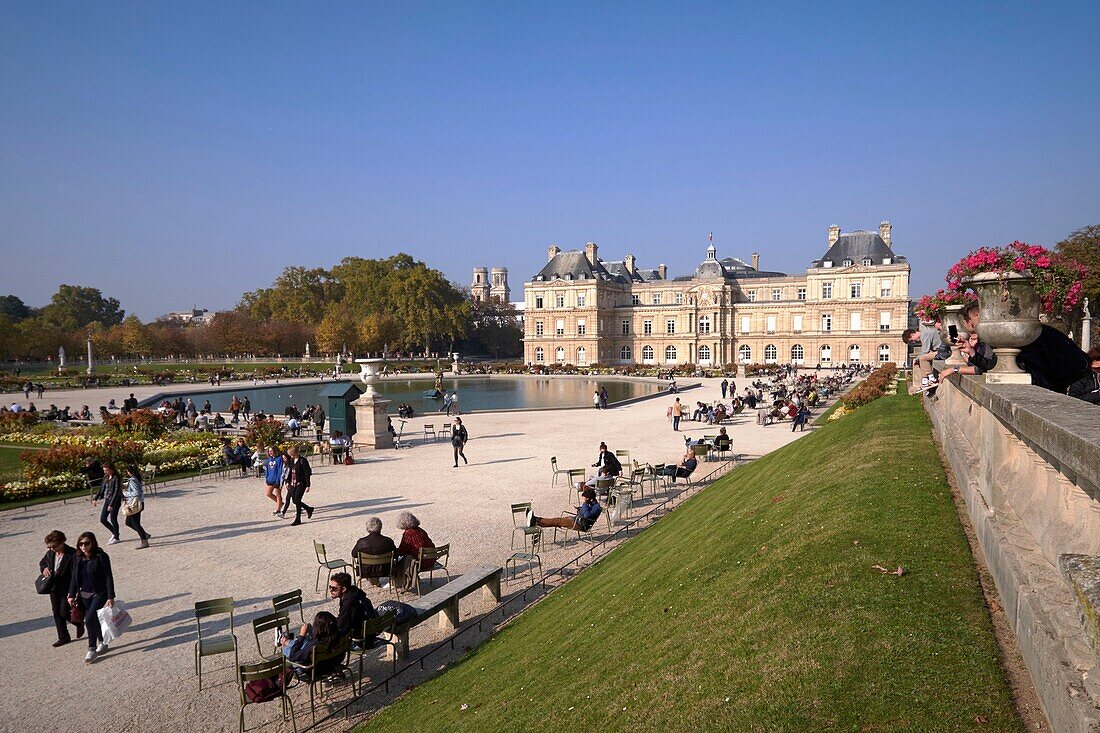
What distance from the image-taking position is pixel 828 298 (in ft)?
221

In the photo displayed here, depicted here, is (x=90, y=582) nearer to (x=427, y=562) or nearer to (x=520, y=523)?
(x=427, y=562)

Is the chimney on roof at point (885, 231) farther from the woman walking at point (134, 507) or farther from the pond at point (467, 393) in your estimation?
the woman walking at point (134, 507)

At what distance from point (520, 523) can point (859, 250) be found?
2538 inches

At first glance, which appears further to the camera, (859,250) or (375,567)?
(859,250)

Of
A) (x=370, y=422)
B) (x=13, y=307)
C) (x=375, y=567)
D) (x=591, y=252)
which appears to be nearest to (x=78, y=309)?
(x=13, y=307)

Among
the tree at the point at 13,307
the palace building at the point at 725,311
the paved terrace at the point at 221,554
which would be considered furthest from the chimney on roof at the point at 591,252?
the tree at the point at 13,307

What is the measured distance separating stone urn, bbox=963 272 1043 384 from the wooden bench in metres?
6.02

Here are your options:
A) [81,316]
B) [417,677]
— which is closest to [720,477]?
[417,677]

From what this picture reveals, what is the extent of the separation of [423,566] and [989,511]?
6790mm

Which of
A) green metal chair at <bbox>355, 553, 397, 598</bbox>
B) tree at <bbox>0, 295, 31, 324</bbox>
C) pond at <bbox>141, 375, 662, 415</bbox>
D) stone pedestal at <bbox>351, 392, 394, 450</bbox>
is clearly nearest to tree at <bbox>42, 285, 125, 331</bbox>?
tree at <bbox>0, 295, 31, 324</bbox>

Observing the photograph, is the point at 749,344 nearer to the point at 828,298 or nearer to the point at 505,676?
the point at 828,298

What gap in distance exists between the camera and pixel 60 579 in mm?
7621

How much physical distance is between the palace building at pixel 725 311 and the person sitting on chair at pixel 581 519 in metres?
61.5

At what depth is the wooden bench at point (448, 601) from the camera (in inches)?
284
